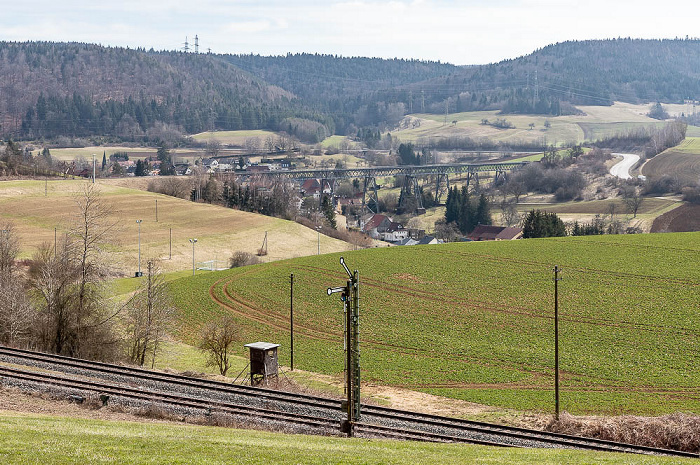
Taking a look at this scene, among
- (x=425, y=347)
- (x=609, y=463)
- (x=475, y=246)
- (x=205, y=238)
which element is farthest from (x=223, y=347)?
(x=205, y=238)

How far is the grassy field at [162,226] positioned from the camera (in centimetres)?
7906

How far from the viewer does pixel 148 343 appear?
37.8 meters

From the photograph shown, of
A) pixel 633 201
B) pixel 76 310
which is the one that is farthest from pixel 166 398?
pixel 633 201

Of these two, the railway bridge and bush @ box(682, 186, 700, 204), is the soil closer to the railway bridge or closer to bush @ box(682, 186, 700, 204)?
bush @ box(682, 186, 700, 204)

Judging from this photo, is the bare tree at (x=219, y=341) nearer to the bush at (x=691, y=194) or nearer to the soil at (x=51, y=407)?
the soil at (x=51, y=407)

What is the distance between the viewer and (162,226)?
91312 millimetres

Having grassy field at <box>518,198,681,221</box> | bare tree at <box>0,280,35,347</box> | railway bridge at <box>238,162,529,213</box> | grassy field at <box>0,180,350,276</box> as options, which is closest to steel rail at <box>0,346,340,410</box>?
bare tree at <box>0,280,35,347</box>

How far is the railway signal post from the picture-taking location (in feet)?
65.2

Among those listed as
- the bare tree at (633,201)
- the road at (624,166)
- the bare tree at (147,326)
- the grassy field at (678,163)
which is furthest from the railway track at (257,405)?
the road at (624,166)

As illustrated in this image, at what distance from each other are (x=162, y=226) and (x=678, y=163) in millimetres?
104067

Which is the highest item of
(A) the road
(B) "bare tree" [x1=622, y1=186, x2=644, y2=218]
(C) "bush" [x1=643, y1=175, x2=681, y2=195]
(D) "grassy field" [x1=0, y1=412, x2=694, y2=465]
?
(A) the road

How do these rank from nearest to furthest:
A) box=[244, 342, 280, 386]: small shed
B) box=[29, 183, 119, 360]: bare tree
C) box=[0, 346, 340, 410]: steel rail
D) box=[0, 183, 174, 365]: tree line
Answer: box=[0, 346, 340, 410]: steel rail → box=[244, 342, 280, 386]: small shed → box=[0, 183, 174, 365]: tree line → box=[29, 183, 119, 360]: bare tree

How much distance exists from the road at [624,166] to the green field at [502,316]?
92310 millimetres

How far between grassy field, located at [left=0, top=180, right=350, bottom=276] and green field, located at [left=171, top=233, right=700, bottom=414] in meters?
18.5
